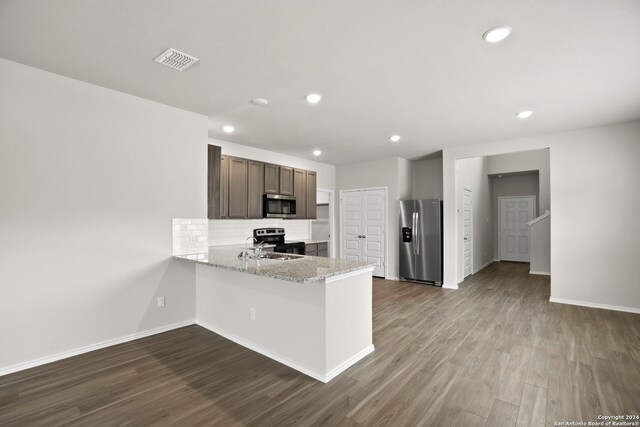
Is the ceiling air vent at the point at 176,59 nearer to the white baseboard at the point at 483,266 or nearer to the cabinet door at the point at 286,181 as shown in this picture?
the cabinet door at the point at 286,181

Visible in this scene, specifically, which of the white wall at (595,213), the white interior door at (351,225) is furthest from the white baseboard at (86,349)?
the white wall at (595,213)

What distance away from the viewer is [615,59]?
8.29 ft

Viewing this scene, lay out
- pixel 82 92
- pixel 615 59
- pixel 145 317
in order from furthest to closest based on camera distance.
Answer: pixel 145 317 → pixel 82 92 → pixel 615 59

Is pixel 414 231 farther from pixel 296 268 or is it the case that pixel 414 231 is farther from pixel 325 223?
pixel 296 268

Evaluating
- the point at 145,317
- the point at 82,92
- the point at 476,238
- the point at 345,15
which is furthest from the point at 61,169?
the point at 476,238

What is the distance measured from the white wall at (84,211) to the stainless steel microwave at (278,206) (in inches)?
66.8

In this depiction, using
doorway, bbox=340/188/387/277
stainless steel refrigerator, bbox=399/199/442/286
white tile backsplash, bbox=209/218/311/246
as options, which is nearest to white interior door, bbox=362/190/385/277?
Answer: doorway, bbox=340/188/387/277

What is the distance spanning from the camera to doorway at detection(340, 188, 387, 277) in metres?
6.67

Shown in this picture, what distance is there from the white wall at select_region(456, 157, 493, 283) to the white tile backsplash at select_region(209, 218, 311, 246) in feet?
11.2

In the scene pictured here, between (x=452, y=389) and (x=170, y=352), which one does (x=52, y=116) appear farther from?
(x=452, y=389)

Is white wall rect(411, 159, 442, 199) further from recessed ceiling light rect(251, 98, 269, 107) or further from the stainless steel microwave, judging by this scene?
recessed ceiling light rect(251, 98, 269, 107)

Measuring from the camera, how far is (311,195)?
646 cm

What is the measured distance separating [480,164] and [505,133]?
344cm

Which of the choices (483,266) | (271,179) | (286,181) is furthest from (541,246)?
(271,179)
